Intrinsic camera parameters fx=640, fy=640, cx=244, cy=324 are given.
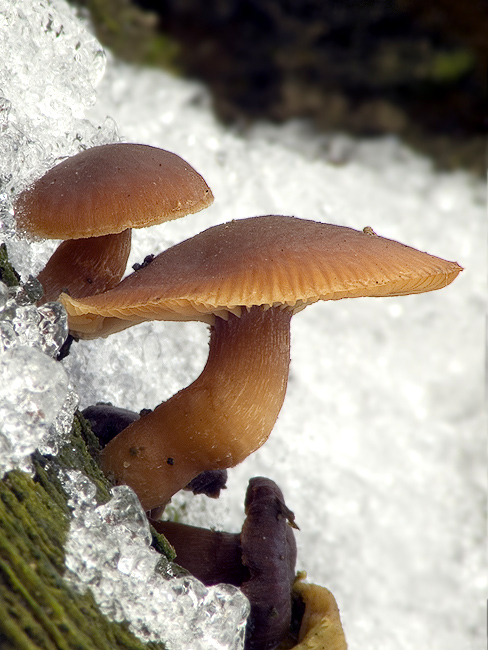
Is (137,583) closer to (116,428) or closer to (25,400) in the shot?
(25,400)

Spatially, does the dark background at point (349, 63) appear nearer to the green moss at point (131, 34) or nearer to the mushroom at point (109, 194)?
the green moss at point (131, 34)

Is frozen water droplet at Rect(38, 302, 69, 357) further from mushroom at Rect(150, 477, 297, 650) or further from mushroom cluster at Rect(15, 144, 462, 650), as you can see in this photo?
mushroom at Rect(150, 477, 297, 650)

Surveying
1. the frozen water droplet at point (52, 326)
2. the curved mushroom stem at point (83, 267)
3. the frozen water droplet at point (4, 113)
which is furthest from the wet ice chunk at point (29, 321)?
the frozen water droplet at point (4, 113)

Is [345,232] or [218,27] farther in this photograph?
[218,27]

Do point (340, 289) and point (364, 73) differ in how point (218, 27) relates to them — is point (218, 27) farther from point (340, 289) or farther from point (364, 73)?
point (340, 289)

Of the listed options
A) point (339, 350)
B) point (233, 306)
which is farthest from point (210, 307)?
point (339, 350)

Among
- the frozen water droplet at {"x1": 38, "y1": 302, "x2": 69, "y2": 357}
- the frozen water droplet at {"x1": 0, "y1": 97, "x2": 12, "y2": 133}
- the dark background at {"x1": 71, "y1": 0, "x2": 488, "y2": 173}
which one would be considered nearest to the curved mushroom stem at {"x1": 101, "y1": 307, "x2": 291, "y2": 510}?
the frozen water droplet at {"x1": 38, "y1": 302, "x2": 69, "y2": 357}

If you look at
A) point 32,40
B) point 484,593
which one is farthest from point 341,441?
point 32,40

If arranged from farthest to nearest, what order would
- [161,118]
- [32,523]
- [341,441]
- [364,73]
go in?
1. [364,73]
2. [161,118]
3. [341,441]
4. [32,523]
